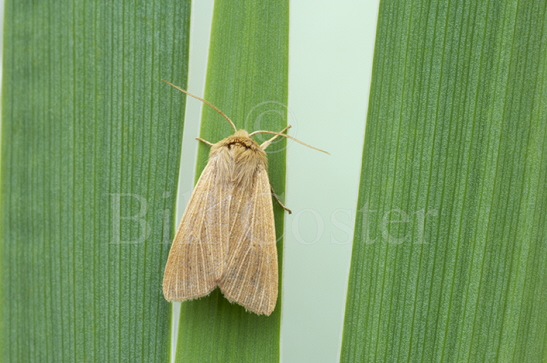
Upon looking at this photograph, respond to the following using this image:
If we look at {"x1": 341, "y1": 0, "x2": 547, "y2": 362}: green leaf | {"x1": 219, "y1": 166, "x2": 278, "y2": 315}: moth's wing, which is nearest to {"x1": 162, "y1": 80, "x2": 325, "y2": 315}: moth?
{"x1": 219, "y1": 166, "x2": 278, "y2": 315}: moth's wing

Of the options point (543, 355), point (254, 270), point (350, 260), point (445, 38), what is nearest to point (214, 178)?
point (254, 270)

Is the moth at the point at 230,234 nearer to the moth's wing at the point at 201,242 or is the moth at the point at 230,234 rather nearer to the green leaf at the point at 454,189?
the moth's wing at the point at 201,242

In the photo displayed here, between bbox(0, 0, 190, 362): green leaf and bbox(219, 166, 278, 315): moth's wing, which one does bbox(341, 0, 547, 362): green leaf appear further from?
bbox(0, 0, 190, 362): green leaf

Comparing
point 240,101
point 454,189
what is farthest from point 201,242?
point 454,189

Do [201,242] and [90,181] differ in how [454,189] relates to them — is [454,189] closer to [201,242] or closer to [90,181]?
[201,242]

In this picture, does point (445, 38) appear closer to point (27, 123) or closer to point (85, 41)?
point (85, 41)
